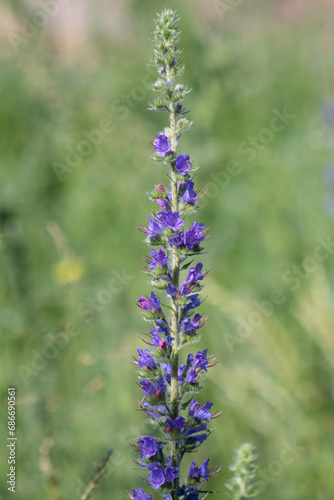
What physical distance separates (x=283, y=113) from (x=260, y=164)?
115 centimetres

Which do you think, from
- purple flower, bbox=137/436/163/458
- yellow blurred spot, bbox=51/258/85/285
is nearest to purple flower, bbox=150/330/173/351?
purple flower, bbox=137/436/163/458

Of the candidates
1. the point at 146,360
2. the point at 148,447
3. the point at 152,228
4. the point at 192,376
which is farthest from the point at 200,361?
the point at 152,228

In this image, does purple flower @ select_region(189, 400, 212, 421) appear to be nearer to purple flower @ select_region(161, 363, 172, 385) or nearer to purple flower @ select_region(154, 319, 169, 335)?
purple flower @ select_region(161, 363, 172, 385)

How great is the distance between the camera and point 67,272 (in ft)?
12.9

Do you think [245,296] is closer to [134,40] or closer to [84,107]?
[84,107]

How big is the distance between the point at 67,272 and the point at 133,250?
1.46 meters

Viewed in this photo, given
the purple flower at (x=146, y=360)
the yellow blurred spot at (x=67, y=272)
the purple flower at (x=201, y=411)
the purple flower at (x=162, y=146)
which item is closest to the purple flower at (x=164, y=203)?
the purple flower at (x=162, y=146)

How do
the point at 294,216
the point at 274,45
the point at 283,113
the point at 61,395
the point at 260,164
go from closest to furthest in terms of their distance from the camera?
the point at 61,395, the point at 294,216, the point at 260,164, the point at 283,113, the point at 274,45

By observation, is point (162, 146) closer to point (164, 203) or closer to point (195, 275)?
point (164, 203)

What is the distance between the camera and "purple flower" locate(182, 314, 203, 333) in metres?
1.64

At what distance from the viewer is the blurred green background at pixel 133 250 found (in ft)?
11.0

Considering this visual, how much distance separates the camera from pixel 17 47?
17.0 feet

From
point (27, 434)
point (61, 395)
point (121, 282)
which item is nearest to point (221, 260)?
point (121, 282)

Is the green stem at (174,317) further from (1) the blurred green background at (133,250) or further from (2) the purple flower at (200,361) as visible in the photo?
(1) the blurred green background at (133,250)
